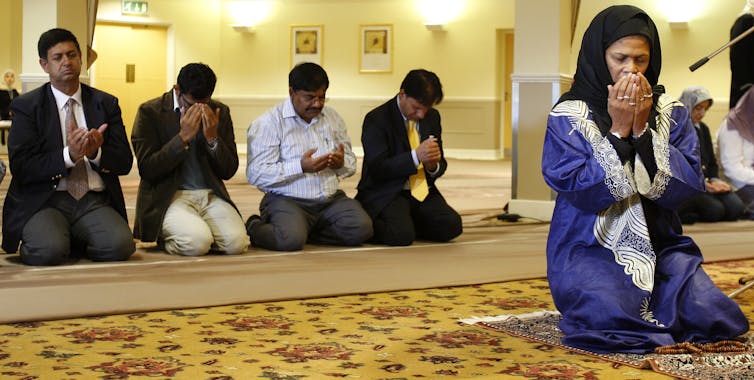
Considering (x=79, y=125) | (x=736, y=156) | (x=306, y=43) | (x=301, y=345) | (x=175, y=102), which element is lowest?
(x=301, y=345)

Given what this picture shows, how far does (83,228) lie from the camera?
4.97 m

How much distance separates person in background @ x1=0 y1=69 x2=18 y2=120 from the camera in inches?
545

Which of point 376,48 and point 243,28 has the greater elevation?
point 243,28

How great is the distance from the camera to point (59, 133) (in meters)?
4.98

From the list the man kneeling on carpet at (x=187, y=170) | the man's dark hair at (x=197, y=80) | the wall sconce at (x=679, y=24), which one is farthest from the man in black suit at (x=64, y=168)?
the wall sconce at (x=679, y=24)

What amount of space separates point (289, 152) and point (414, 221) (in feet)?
2.81

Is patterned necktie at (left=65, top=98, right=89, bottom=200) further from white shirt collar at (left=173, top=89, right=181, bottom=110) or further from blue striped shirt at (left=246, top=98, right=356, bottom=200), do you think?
blue striped shirt at (left=246, top=98, right=356, bottom=200)

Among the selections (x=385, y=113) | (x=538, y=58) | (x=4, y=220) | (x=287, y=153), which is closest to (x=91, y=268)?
(x=4, y=220)

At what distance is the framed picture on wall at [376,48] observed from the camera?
1606 centimetres

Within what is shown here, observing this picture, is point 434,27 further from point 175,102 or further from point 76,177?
point 76,177

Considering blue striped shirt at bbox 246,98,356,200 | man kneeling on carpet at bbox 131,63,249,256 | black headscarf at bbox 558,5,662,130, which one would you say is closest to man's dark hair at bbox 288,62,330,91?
blue striped shirt at bbox 246,98,356,200

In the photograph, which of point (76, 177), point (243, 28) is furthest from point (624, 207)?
point (243, 28)

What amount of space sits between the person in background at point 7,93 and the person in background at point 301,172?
8998 mm

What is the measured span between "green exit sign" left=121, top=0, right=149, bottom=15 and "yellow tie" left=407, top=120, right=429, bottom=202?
1072 cm
